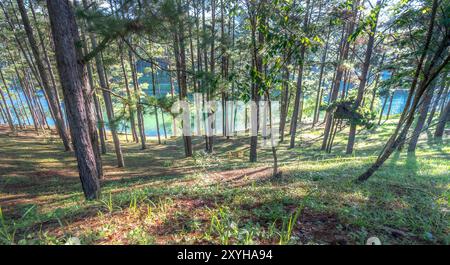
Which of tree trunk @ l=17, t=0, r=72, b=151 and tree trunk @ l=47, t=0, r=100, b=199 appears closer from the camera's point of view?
tree trunk @ l=47, t=0, r=100, b=199

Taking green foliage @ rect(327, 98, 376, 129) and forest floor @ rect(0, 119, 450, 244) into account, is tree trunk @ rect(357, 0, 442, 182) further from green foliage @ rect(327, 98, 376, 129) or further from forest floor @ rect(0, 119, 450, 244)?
green foliage @ rect(327, 98, 376, 129)

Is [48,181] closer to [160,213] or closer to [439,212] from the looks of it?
[160,213]

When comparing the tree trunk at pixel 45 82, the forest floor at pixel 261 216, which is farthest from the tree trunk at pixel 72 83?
the tree trunk at pixel 45 82

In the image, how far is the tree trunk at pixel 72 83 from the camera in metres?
4.04

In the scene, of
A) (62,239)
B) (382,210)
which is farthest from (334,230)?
(62,239)

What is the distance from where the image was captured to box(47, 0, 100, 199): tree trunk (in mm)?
4041

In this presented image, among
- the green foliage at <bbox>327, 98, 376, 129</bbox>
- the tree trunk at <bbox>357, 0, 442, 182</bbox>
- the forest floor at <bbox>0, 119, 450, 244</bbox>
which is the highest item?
the tree trunk at <bbox>357, 0, 442, 182</bbox>

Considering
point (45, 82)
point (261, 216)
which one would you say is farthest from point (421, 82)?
point (45, 82)

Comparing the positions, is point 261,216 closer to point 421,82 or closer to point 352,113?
point 421,82

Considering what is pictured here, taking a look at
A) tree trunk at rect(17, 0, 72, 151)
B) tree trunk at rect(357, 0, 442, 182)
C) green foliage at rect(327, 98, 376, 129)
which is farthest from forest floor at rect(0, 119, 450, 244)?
tree trunk at rect(17, 0, 72, 151)

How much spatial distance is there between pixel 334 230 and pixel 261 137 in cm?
1808

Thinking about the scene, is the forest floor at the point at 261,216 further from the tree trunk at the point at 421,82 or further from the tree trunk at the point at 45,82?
the tree trunk at the point at 45,82

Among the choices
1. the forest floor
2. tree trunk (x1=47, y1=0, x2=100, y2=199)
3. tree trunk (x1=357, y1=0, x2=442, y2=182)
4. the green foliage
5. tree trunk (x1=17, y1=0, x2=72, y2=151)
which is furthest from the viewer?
the green foliage

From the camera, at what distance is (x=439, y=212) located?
10.9 feet
